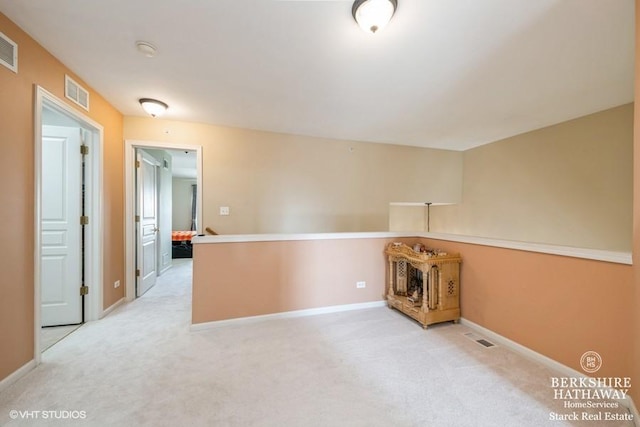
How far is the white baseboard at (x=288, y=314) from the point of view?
2.69 metres

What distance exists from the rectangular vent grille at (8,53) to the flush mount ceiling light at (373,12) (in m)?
2.28

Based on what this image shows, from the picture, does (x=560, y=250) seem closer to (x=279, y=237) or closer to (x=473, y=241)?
(x=473, y=241)

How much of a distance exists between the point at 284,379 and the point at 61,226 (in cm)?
281

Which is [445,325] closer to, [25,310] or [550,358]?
[550,358]

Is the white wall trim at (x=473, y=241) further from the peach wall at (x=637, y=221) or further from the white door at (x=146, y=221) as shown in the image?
the white door at (x=146, y=221)

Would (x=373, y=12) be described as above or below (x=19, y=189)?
above

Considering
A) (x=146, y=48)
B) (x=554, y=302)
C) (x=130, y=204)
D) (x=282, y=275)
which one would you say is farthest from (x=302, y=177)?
(x=554, y=302)

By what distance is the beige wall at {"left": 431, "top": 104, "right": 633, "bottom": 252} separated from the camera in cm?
288

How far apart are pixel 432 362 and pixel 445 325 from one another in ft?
2.71

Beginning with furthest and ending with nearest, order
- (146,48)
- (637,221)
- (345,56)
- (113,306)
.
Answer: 1. (113,306)
2. (345,56)
3. (146,48)
4. (637,221)

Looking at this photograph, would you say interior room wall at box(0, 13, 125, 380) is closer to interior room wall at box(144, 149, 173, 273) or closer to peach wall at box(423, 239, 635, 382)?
interior room wall at box(144, 149, 173, 273)

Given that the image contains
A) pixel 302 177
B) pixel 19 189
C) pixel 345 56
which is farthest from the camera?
pixel 302 177

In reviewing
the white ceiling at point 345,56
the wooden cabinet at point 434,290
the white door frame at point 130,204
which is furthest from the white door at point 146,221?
the wooden cabinet at point 434,290

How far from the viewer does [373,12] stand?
1.49m
